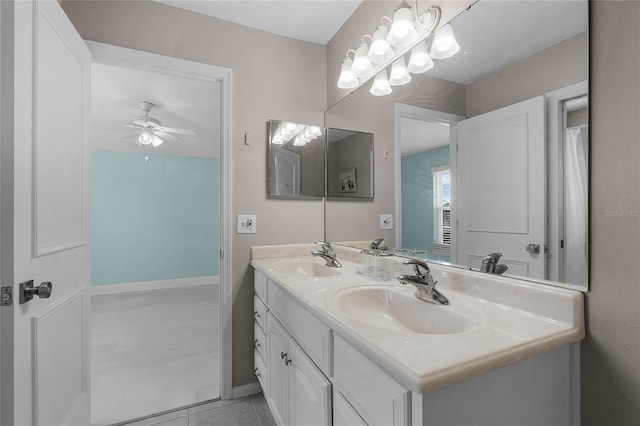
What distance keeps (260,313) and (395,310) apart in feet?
2.81

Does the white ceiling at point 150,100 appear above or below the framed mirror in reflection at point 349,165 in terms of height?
above

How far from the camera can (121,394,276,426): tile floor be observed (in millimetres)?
1610

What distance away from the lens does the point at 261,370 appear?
65.2 inches

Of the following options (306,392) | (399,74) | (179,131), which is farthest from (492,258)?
(179,131)

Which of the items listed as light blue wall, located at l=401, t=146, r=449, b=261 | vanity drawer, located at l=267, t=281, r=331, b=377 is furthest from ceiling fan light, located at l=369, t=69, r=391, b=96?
vanity drawer, located at l=267, t=281, r=331, b=377

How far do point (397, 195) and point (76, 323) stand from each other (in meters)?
A: 1.63

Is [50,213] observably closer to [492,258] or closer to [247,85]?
[247,85]

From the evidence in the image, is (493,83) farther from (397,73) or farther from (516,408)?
(516,408)

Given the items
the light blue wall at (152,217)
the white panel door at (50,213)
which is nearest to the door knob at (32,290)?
the white panel door at (50,213)

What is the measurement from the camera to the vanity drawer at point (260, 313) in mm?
1594

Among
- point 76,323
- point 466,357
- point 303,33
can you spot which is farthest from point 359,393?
point 303,33

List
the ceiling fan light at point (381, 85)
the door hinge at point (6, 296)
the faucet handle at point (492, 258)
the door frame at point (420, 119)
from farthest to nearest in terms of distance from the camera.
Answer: the ceiling fan light at point (381, 85) < the door frame at point (420, 119) < the faucet handle at point (492, 258) < the door hinge at point (6, 296)

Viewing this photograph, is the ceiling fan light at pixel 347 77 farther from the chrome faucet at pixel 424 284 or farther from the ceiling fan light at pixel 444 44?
the chrome faucet at pixel 424 284

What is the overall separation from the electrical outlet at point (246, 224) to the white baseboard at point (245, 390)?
94cm
